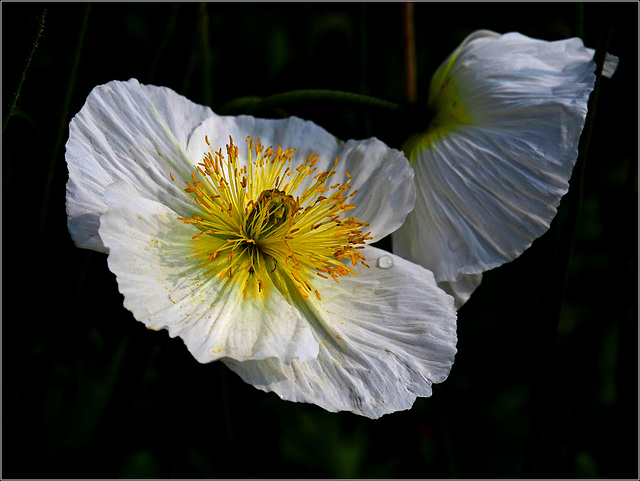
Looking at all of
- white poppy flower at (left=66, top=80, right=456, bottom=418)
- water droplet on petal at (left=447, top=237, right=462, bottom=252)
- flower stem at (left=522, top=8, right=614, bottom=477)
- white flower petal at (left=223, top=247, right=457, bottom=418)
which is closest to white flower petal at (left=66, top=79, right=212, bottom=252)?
white poppy flower at (left=66, top=80, right=456, bottom=418)

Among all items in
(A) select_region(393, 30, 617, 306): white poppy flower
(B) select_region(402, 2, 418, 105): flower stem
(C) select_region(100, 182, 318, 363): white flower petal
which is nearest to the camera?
(C) select_region(100, 182, 318, 363): white flower petal

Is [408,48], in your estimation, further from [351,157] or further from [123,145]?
[123,145]

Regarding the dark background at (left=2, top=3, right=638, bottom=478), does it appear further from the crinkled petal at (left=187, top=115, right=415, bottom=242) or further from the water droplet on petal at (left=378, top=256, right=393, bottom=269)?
the water droplet on petal at (left=378, top=256, right=393, bottom=269)

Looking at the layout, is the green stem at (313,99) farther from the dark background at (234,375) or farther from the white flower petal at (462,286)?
the white flower petal at (462,286)

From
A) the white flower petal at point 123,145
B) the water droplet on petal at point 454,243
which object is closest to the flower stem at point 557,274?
the water droplet on petal at point 454,243

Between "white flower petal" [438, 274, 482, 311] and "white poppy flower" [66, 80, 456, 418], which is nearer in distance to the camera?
"white poppy flower" [66, 80, 456, 418]

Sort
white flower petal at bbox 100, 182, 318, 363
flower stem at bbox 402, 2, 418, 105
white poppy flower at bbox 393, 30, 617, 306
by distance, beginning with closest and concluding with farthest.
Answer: white flower petal at bbox 100, 182, 318, 363 → white poppy flower at bbox 393, 30, 617, 306 → flower stem at bbox 402, 2, 418, 105

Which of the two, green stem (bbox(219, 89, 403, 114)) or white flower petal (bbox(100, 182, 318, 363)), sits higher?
green stem (bbox(219, 89, 403, 114))
